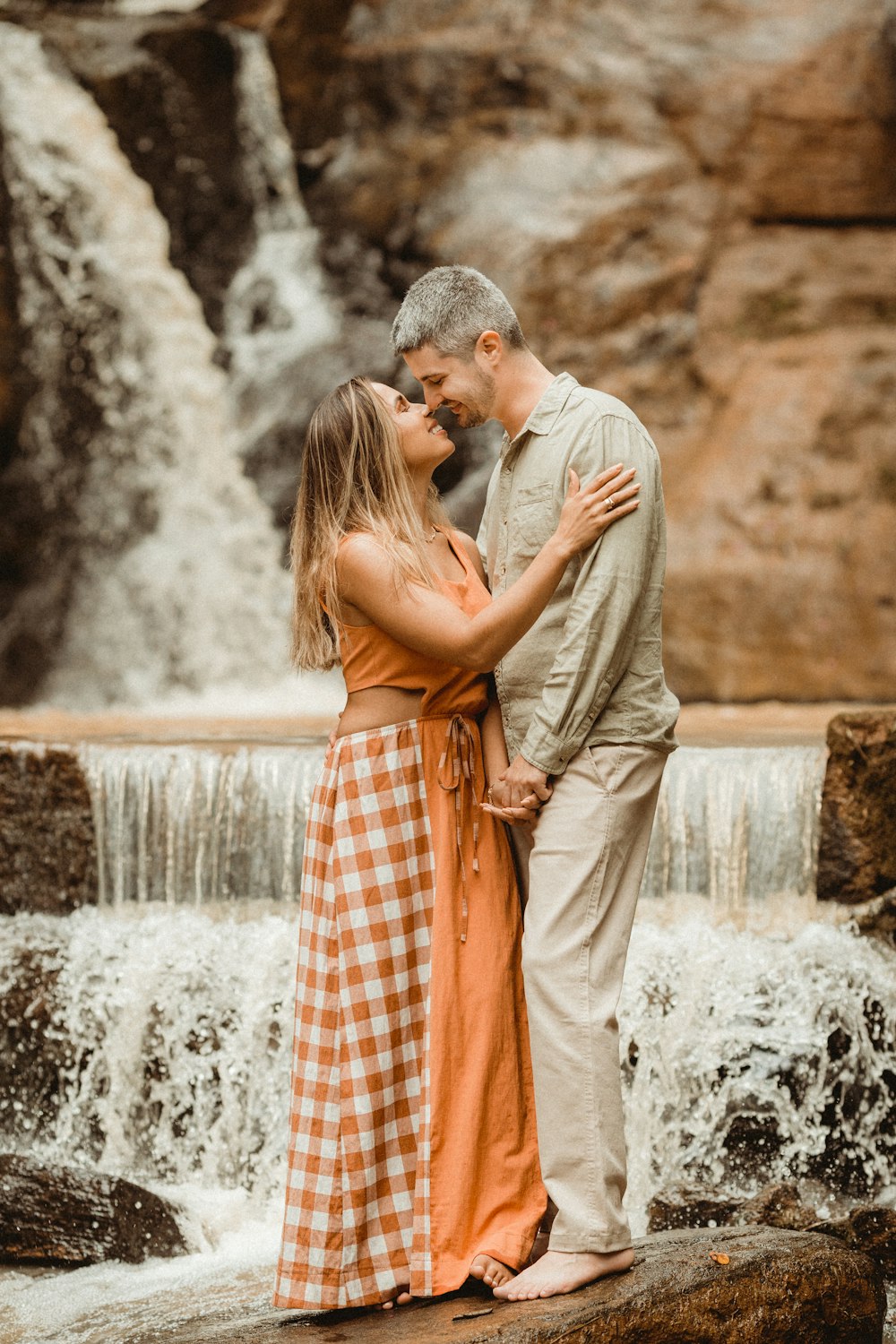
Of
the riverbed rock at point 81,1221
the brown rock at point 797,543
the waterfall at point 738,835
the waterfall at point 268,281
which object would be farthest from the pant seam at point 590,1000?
the waterfall at point 268,281

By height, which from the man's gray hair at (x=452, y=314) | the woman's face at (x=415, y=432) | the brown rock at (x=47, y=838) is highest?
the man's gray hair at (x=452, y=314)

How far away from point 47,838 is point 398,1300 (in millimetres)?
3389

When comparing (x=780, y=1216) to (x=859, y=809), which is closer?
(x=780, y=1216)

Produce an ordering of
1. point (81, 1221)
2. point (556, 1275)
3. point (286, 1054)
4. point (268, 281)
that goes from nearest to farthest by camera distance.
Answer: point (556, 1275), point (81, 1221), point (286, 1054), point (268, 281)

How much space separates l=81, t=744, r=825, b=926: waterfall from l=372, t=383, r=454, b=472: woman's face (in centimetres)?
273

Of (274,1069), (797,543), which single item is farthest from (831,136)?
(274,1069)

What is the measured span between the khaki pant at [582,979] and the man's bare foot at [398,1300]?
33 cm

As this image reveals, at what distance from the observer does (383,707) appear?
119 inches

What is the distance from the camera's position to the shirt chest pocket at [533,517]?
112 inches

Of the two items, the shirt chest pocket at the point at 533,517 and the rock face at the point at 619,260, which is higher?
the rock face at the point at 619,260

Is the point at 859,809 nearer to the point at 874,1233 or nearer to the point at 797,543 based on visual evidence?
the point at 874,1233

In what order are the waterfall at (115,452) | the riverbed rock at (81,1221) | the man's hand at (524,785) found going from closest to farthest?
1. the man's hand at (524,785)
2. the riverbed rock at (81,1221)
3. the waterfall at (115,452)

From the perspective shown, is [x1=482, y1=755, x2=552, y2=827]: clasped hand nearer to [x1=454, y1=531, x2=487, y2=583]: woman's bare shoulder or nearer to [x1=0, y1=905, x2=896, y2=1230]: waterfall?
[x1=454, y1=531, x2=487, y2=583]: woman's bare shoulder

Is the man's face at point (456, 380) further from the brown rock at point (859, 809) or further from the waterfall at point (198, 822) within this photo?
the waterfall at point (198, 822)
